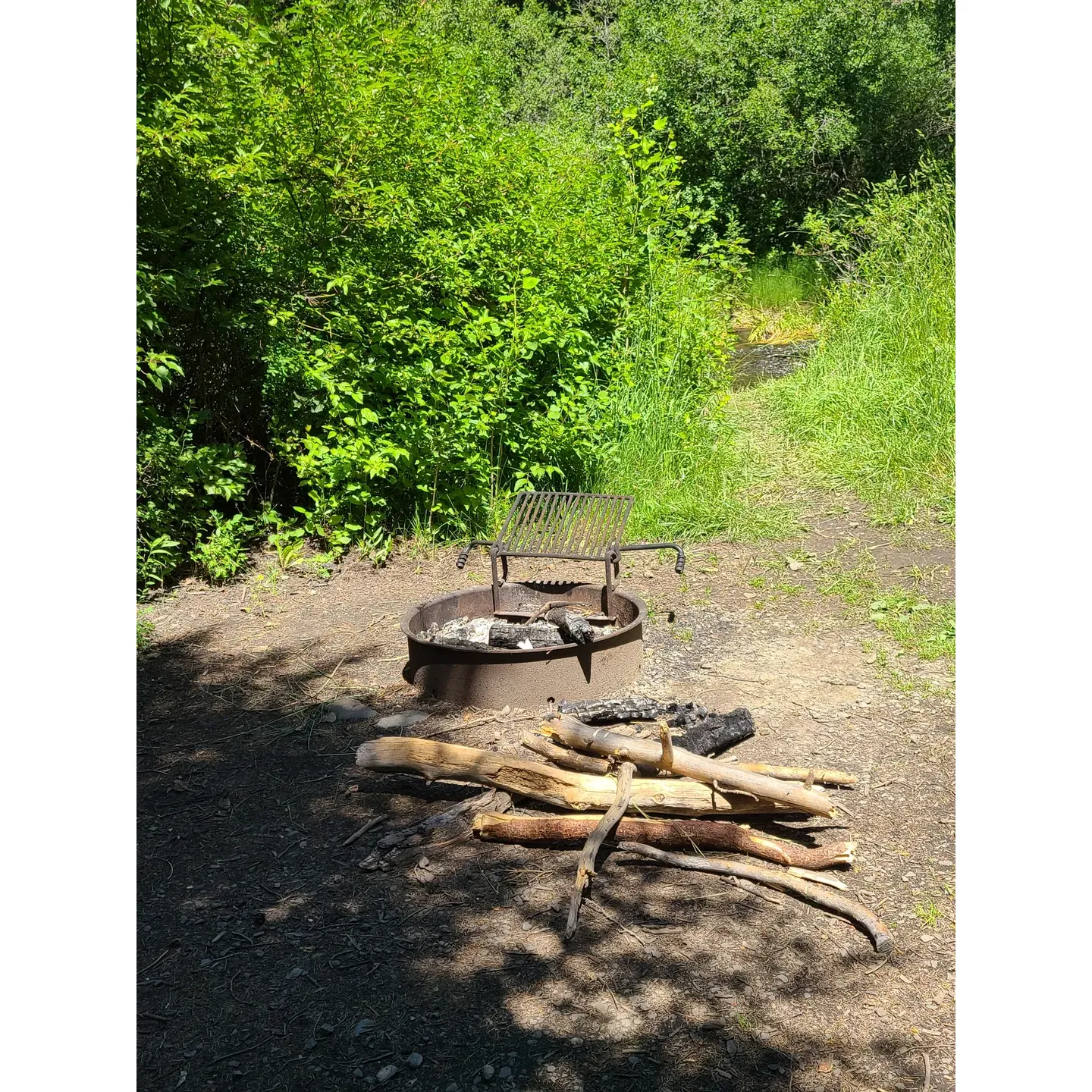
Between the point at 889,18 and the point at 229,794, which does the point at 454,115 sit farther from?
the point at 889,18

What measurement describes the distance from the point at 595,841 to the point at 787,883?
1.72ft

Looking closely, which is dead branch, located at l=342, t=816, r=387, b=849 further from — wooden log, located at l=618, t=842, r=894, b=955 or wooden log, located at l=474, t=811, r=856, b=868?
wooden log, located at l=618, t=842, r=894, b=955

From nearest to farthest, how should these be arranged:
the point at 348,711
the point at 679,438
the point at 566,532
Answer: the point at 348,711 → the point at 566,532 → the point at 679,438

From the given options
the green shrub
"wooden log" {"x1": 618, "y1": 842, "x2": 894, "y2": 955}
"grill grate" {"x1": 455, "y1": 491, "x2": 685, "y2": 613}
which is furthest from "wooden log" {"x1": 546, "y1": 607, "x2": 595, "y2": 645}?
the green shrub

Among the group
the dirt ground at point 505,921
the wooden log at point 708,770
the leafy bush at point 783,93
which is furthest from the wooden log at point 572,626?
the leafy bush at point 783,93

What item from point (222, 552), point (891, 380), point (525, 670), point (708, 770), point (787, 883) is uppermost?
point (891, 380)

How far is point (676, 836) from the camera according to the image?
3074 millimetres

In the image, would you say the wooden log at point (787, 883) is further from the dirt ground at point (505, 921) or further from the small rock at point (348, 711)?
the small rock at point (348, 711)

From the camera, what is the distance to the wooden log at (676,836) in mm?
2984

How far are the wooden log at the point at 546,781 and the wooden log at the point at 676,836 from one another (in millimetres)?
55

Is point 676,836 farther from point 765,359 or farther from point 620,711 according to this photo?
point 765,359

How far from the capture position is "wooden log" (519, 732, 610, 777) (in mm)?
3344

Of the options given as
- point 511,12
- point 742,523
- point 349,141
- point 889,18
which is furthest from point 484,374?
point 511,12

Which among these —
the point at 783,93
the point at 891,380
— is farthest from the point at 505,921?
the point at 783,93
